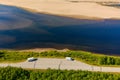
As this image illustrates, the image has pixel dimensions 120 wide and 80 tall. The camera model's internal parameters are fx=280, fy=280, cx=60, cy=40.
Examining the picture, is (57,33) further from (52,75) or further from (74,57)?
(52,75)

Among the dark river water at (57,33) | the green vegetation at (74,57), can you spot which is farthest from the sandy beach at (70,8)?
the green vegetation at (74,57)

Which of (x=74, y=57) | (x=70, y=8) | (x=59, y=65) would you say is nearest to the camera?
(x=59, y=65)

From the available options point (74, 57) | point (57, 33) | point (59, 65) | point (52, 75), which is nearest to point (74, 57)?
point (74, 57)

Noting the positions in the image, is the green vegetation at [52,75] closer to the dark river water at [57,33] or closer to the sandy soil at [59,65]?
the sandy soil at [59,65]

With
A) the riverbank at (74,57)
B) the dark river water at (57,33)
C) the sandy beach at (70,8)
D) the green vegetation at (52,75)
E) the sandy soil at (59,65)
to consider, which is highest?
the sandy beach at (70,8)

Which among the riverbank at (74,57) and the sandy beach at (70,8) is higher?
the sandy beach at (70,8)

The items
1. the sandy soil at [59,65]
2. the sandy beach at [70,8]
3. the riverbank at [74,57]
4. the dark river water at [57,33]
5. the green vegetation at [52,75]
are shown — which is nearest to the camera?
the green vegetation at [52,75]
